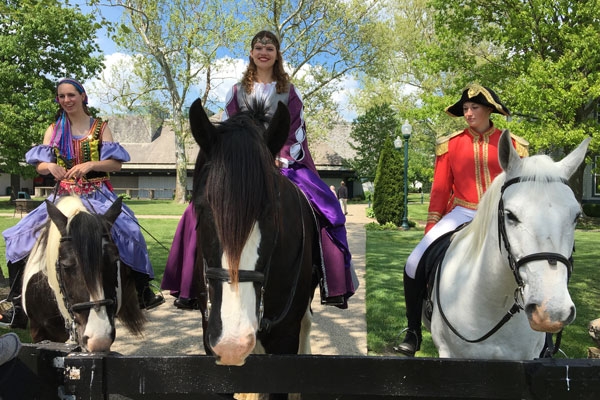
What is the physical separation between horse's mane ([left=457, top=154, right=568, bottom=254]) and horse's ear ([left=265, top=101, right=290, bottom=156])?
1220mm

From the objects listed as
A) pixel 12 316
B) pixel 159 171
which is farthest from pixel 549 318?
pixel 159 171

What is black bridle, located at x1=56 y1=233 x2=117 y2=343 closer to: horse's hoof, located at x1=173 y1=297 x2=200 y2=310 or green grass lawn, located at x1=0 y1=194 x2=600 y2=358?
horse's hoof, located at x1=173 y1=297 x2=200 y2=310

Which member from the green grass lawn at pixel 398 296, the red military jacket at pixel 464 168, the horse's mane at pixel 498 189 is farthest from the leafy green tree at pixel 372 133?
the horse's mane at pixel 498 189

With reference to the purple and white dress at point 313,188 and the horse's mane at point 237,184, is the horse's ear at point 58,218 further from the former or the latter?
the horse's mane at point 237,184

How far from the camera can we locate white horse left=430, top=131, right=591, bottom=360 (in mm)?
2014

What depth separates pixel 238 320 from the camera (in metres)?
1.74

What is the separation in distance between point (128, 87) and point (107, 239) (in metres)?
31.6

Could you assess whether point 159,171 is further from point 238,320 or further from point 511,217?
point 238,320

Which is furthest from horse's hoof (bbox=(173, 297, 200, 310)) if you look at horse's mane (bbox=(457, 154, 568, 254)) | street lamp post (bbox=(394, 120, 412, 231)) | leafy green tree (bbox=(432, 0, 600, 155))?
leafy green tree (bbox=(432, 0, 600, 155))

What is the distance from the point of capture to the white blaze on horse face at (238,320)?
1.71m

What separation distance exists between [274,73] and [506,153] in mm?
1761

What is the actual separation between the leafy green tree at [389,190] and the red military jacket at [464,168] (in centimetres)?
1531

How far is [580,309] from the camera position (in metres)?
6.92

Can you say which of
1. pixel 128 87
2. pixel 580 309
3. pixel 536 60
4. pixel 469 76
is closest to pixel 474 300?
pixel 580 309
